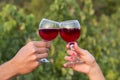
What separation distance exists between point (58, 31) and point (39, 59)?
49 centimetres

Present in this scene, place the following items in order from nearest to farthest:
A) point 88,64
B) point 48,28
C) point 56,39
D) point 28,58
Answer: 1. point 28,58
2. point 88,64
3. point 48,28
4. point 56,39

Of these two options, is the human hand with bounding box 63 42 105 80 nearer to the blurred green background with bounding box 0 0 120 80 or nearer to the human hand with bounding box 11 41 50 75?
the human hand with bounding box 11 41 50 75

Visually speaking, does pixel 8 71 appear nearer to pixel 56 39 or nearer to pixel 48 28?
pixel 48 28

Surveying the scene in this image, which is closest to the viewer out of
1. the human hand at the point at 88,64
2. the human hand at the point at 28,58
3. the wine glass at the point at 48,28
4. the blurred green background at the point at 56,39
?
the human hand at the point at 28,58

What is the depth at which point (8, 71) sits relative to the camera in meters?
2.34

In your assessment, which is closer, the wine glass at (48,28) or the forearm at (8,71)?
the forearm at (8,71)

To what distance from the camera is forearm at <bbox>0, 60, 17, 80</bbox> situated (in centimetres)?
232

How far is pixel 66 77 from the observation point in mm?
4941

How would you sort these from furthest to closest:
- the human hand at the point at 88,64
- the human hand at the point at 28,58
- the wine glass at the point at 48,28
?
the wine glass at the point at 48,28 < the human hand at the point at 88,64 < the human hand at the point at 28,58

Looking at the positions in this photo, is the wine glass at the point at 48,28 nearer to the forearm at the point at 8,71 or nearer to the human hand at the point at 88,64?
the human hand at the point at 88,64

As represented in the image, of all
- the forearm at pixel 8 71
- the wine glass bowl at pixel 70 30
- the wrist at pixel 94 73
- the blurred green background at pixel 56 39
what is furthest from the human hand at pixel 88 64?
the blurred green background at pixel 56 39

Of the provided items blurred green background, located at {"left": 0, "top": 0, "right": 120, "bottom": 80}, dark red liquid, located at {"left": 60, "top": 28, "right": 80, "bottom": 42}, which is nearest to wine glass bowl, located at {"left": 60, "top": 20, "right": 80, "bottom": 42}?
dark red liquid, located at {"left": 60, "top": 28, "right": 80, "bottom": 42}

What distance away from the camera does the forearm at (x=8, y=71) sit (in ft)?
7.62

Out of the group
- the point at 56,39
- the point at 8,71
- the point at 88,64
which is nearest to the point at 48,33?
the point at 88,64
